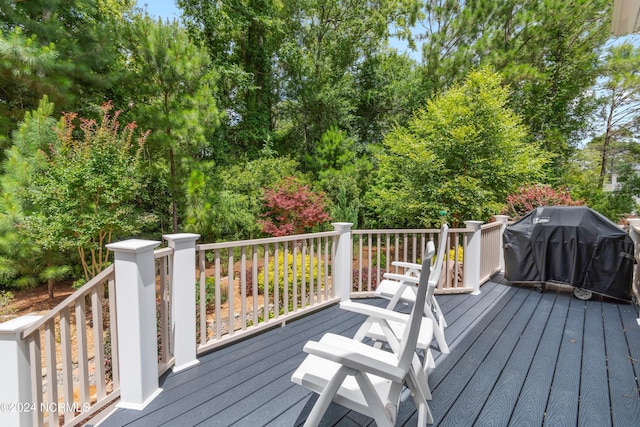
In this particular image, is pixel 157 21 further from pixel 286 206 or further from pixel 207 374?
pixel 207 374

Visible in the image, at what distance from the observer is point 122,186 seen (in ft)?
17.2

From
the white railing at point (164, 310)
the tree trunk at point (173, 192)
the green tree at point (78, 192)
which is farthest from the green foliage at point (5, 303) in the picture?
the white railing at point (164, 310)

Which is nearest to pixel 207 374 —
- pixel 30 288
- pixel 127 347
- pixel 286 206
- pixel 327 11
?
pixel 127 347

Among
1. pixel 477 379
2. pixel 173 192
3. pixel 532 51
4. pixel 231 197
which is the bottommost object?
pixel 477 379

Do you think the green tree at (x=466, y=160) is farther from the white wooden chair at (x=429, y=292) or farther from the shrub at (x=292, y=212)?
the white wooden chair at (x=429, y=292)

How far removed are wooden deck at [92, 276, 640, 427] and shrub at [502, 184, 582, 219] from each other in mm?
3117

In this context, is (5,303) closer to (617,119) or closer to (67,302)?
(67,302)

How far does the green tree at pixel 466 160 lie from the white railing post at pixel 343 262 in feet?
12.7

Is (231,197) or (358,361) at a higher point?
(231,197)

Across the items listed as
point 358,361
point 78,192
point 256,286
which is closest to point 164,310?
point 256,286

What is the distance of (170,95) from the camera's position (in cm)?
683

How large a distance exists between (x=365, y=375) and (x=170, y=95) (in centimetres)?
733

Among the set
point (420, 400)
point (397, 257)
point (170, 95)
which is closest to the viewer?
point (420, 400)

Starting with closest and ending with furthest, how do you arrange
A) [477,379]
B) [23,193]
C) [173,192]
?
1. [477,379]
2. [23,193]
3. [173,192]
